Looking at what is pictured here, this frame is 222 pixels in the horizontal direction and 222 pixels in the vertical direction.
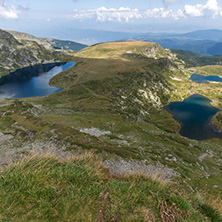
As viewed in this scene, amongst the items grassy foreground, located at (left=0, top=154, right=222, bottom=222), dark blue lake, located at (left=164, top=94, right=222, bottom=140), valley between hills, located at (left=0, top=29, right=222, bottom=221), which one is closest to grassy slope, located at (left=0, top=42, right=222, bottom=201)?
valley between hills, located at (left=0, top=29, right=222, bottom=221)

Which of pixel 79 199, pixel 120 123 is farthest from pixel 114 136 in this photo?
pixel 79 199

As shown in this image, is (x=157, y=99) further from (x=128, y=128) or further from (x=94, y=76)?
(x=128, y=128)

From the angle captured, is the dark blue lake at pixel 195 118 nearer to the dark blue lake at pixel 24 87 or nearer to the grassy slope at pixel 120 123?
the grassy slope at pixel 120 123

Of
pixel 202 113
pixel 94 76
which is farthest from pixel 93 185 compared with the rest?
pixel 202 113

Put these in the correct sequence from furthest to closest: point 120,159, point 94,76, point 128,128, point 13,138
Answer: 1. point 94,76
2. point 128,128
3. point 13,138
4. point 120,159

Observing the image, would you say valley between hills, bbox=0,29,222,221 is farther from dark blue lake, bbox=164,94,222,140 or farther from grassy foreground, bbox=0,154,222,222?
dark blue lake, bbox=164,94,222,140

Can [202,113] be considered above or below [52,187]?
below

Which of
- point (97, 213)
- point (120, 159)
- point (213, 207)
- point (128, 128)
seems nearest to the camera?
point (97, 213)
